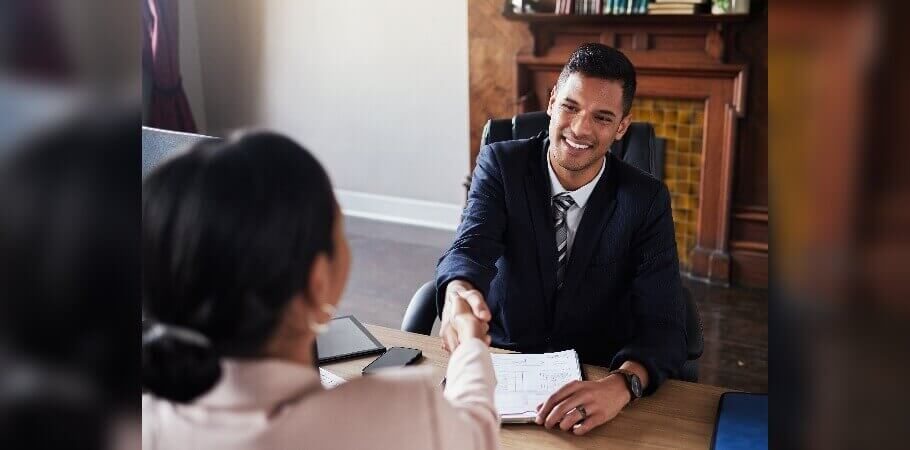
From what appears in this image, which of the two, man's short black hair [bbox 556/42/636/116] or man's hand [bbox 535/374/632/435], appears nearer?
man's hand [bbox 535/374/632/435]

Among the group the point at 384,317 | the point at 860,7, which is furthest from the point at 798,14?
the point at 384,317

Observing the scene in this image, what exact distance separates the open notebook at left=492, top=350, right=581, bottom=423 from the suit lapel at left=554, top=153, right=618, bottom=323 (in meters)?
0.28

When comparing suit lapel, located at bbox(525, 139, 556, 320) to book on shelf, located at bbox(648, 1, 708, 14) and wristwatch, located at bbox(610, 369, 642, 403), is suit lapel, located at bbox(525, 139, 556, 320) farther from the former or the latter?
book on shelf, located at bbox(648, 1, 708, 14)

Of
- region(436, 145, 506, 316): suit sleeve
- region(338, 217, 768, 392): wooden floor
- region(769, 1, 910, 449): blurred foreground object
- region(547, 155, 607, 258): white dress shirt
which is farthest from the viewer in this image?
region(338, 217, 768, 392): wooden floor

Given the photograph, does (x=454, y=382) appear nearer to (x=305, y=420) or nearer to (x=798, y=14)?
(x=305, y=420)

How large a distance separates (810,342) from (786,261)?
0.08ft

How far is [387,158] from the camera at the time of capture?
15.1ft

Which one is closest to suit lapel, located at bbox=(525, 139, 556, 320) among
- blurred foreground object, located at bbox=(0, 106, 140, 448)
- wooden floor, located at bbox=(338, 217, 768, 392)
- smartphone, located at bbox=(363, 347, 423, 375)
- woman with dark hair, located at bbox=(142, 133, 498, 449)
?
smartphone, located at bbox=(363, 347, 423, 375)

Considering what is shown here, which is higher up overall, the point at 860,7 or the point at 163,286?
the point at 860,7

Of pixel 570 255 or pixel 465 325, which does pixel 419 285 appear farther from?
pixel 465 325

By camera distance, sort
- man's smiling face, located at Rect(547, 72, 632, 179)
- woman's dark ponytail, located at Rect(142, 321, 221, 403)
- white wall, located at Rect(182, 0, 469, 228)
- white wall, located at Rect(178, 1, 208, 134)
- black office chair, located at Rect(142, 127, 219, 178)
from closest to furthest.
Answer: woman's dark ponytail, located at Rect(142, 321, 221, 403), black office chair, located at Rect(142, 127, 219, 178), man's smiling face, located at Rect(547, 72, 632, 179), white wall, located at Rect(182, 0, 469, 228), white wall, located at Rect(178, 1, 208, 134)

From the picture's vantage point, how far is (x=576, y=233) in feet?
5.49

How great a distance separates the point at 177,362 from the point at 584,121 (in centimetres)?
128

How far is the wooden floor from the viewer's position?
2983 mm
